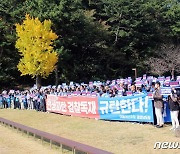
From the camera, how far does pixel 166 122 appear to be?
14.3 metres

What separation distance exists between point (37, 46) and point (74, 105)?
838 inches

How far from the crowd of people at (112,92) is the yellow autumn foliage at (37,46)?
300 inches

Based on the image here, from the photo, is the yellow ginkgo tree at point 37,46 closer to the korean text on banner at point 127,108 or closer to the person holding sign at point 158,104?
the korean text on banner at point 127,108

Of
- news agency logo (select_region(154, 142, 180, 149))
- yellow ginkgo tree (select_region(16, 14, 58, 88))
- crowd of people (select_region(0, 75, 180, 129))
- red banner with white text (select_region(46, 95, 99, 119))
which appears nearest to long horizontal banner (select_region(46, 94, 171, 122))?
red banner with white text (select_region(46, 95, 99, 119))

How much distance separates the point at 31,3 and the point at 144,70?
18534mm

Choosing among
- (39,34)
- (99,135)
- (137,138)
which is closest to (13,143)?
(99,135)

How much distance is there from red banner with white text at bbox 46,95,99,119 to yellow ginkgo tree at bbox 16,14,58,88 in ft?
52.3

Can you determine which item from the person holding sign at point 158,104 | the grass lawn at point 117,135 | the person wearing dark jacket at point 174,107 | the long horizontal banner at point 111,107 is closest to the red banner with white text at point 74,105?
the long horizontal banner at point 111,107

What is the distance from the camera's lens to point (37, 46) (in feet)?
133

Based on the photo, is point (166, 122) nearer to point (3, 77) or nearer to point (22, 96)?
point (22, 96)

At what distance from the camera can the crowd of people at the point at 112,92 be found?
44.2 ft

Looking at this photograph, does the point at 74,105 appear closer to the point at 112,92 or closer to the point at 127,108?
the point at 112,92

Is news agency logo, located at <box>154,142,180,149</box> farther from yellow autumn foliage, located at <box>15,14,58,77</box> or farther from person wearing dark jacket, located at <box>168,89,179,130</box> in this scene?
yellow autumn foliage, located at <box>15,14,58,77</box>

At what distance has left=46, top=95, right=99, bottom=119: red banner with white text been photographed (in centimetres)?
1831
